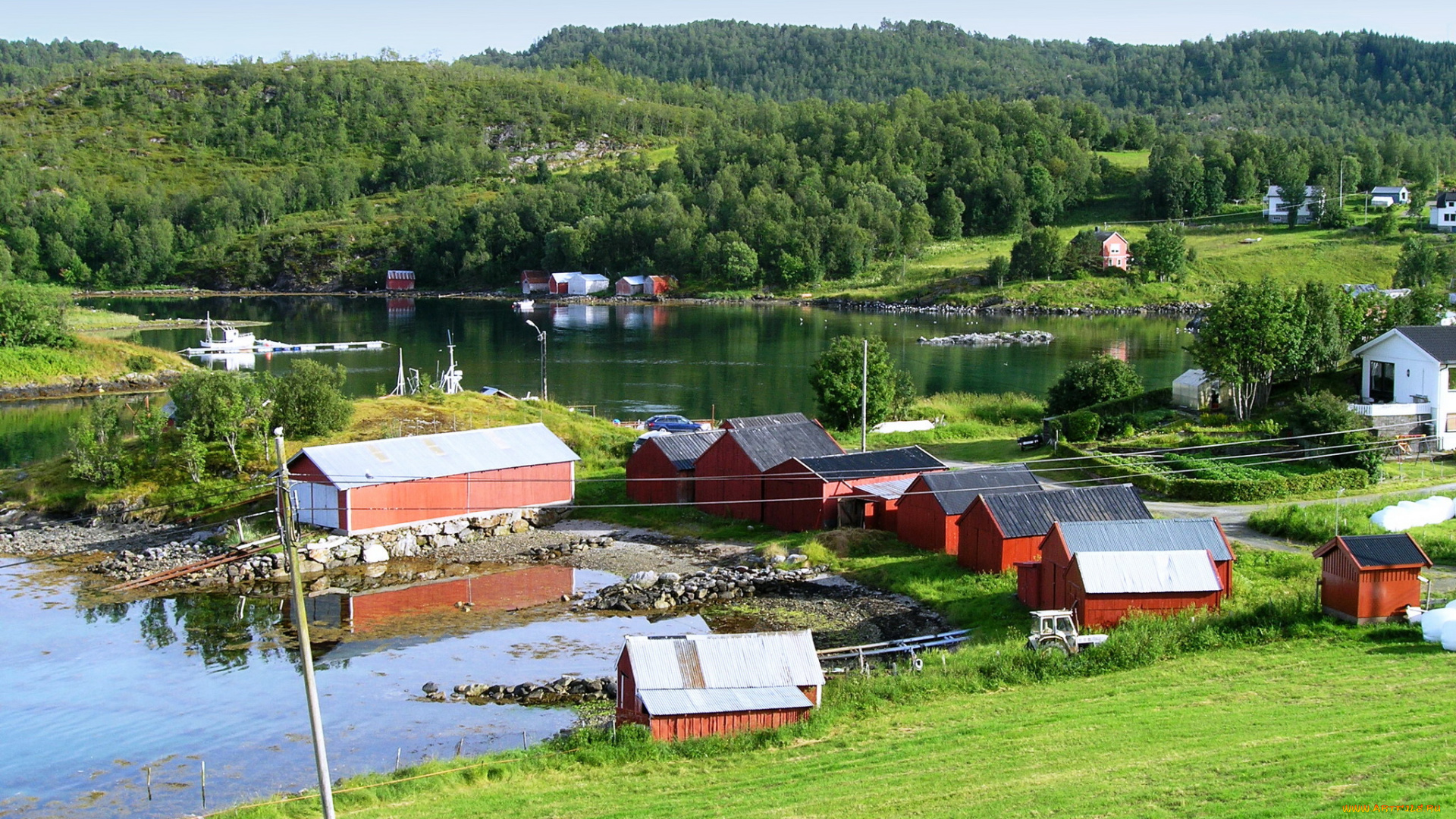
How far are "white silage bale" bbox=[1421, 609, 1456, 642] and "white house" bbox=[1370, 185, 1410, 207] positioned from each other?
4779 inches

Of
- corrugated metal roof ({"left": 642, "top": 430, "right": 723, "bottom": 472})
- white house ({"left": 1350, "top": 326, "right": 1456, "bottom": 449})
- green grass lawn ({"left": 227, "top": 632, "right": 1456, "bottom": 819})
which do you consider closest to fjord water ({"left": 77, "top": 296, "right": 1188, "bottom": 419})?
corrugated metal roof ({"left": 642, "top": 430, "right": 723, "bottom": 472})

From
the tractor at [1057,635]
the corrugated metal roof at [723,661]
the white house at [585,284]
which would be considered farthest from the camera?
the white house at [585,284]

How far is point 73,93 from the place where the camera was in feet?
656

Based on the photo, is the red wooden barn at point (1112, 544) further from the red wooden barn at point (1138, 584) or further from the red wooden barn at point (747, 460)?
the red wooden barn at point (747, 460)

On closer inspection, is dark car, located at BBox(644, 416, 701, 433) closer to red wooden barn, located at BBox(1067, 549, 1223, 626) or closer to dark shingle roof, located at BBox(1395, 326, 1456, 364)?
dark shingle roof, located at BBox(1395, 326, 1456, 364)

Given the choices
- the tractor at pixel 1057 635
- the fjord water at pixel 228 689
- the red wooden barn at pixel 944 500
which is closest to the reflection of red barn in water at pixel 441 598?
the fjord water at pixel 228 689

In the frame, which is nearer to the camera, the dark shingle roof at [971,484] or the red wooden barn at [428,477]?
the dark shingle roof at [971,484]

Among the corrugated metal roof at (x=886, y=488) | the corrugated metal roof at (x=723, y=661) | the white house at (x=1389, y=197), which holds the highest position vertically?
the white house at (x=1389, y=197)

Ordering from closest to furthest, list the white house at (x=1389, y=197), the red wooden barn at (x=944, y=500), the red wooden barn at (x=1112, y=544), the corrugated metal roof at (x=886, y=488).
A: the red wooden barn at (x=1112, y=544) → the red wooden barn at (x=944, y=500) → the corrugated metal roof at (x=886, y=488) → the white house at (x=1389, y=197)

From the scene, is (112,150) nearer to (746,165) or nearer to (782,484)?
(746,165)

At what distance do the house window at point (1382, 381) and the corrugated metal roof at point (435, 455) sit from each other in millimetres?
25254

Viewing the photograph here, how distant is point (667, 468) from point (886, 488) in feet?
24.8

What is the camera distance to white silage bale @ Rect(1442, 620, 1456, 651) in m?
19.9

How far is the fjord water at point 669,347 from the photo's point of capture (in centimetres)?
6606
